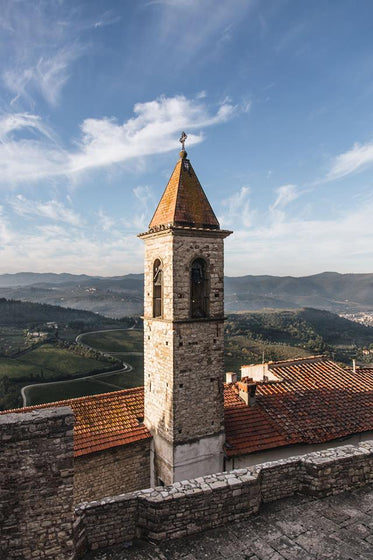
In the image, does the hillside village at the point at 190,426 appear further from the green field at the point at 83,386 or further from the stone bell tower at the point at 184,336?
the green field at the point at 83,386

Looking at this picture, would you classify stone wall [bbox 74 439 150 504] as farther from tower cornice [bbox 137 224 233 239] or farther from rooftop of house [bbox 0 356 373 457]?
tower cornice [bbox 137 224 233 239]

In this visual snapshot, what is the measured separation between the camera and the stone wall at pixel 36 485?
15.1ft

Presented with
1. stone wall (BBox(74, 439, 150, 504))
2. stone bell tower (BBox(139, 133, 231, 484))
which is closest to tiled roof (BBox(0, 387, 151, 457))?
stone wall (BBox(74, 439, 150, 504))

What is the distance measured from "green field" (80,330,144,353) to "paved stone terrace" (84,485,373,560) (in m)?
68.3

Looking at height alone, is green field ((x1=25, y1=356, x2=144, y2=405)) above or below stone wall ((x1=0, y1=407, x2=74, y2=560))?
below

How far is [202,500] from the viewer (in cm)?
582

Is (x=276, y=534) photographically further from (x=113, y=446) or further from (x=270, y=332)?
(x=270, y=332)

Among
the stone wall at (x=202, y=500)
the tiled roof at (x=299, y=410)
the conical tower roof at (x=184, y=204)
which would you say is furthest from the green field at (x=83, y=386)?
the stone wall at (x=202, y=500)

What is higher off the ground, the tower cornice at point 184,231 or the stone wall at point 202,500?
the tower cornice at point 184,231

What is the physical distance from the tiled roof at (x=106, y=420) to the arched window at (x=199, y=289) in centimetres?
437

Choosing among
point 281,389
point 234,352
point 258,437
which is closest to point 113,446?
point 258,437

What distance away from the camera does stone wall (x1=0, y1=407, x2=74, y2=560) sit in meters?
4.60

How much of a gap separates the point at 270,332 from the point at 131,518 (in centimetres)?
10094

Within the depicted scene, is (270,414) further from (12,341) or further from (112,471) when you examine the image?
(12,341)
